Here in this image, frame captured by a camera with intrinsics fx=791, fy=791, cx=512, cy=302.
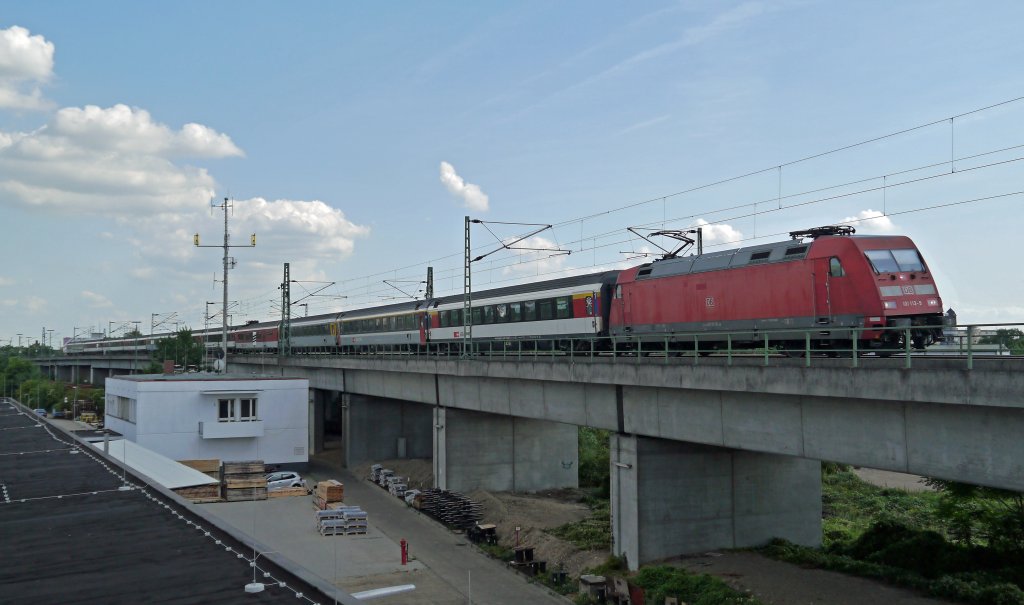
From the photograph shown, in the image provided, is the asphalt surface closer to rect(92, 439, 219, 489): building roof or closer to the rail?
A: rect(92, 439, 219, 489): building roof

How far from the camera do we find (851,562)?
2450cm

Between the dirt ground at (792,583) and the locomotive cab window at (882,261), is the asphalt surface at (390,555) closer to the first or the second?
the dirt ground at (792,583)

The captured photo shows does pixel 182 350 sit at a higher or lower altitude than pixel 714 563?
higher

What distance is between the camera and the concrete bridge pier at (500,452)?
42062 millimetres

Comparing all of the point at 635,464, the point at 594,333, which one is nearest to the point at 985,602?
the point at 635,464

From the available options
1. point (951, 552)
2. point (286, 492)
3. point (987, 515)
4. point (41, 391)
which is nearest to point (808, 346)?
point (951, 552)

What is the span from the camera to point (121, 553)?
1898 centimetres

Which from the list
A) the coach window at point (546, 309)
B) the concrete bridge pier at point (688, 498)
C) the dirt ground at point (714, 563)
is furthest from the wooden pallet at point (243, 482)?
the concrete bridge pier at point (688, 498)

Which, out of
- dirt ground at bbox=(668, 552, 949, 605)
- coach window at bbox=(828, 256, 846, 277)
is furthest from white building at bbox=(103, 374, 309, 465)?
coach window at bbox=(828, 256, 846, 277)

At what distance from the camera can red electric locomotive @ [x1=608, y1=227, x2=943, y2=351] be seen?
22391 mm

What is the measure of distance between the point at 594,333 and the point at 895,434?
1881cm

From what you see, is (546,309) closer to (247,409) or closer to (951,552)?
(951,552)

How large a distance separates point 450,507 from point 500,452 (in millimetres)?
5373

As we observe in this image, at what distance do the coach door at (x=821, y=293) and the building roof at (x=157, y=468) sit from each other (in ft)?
87.1
